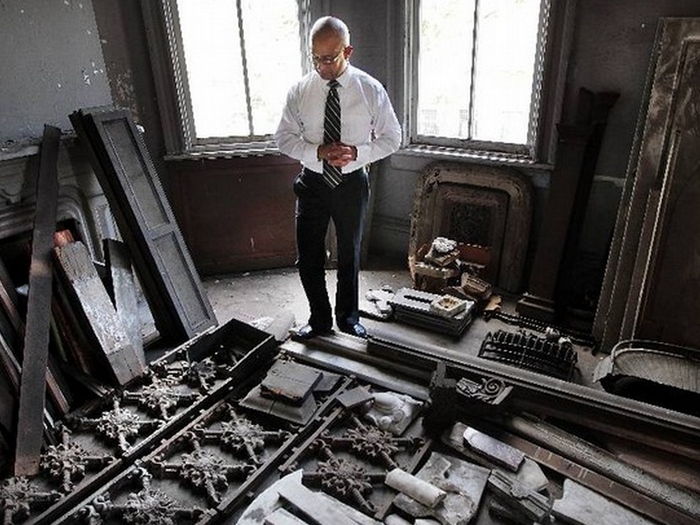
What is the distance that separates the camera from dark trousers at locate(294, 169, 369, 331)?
9.82ft

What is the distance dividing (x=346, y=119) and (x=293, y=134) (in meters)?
0.35

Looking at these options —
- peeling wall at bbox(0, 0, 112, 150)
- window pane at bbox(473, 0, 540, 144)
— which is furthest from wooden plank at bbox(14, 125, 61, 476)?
window pane at bbox(473, 0, 540, 144)

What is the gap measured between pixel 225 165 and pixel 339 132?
6.08ft

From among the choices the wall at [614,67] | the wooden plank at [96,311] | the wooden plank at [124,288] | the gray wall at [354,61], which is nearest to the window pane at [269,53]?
the gray wall at [354,61]

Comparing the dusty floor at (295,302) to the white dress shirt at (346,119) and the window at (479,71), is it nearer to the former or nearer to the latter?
the white dress shirt at (346,119)

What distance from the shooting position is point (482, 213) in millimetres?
4242

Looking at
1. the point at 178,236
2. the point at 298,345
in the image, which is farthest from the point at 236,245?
the point at 298,345

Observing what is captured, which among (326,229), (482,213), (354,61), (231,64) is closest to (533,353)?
(482,213)

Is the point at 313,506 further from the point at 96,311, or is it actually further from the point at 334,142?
the point at 334,142

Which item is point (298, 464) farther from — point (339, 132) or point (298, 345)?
point (339, 132)

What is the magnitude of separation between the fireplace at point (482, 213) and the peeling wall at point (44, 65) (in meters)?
2.71

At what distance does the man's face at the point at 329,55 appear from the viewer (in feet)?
8.81

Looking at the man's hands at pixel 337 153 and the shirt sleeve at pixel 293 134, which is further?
the shirt sleeve at pixel 293 134

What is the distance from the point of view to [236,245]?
473 cm
